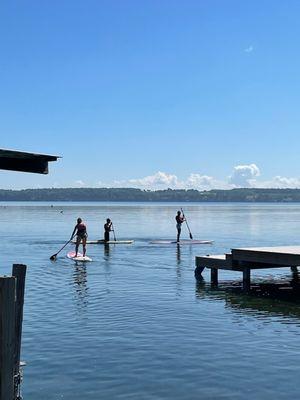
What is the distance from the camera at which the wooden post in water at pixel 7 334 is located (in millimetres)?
8172

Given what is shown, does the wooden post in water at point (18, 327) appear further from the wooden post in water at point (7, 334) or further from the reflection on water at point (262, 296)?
→ the reflection on water at point (262, 296)

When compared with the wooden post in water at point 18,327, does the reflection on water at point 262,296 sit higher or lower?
lower

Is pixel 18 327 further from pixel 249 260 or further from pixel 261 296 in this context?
pixel 249 260

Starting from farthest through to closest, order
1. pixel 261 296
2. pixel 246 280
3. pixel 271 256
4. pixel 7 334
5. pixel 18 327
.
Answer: pixel 246 280
pixel 271 256
pixel 261 296
pixel 18 327
pixel 7 334

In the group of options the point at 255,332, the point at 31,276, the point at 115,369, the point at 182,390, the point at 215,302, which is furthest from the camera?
the point at 31,276

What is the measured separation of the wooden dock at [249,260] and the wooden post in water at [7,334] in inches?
574

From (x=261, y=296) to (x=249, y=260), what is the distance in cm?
181

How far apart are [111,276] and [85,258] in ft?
21.6

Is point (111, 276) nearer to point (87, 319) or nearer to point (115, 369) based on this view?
point (87, 319)

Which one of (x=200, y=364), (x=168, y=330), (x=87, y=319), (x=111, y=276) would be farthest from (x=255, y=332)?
(x=111, y=276)

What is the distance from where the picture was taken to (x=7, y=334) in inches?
325

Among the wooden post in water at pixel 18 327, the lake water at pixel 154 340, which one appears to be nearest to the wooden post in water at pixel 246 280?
the lake water at pixel 154 340

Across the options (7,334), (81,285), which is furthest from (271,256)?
(7,334)

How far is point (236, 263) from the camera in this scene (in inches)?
942
